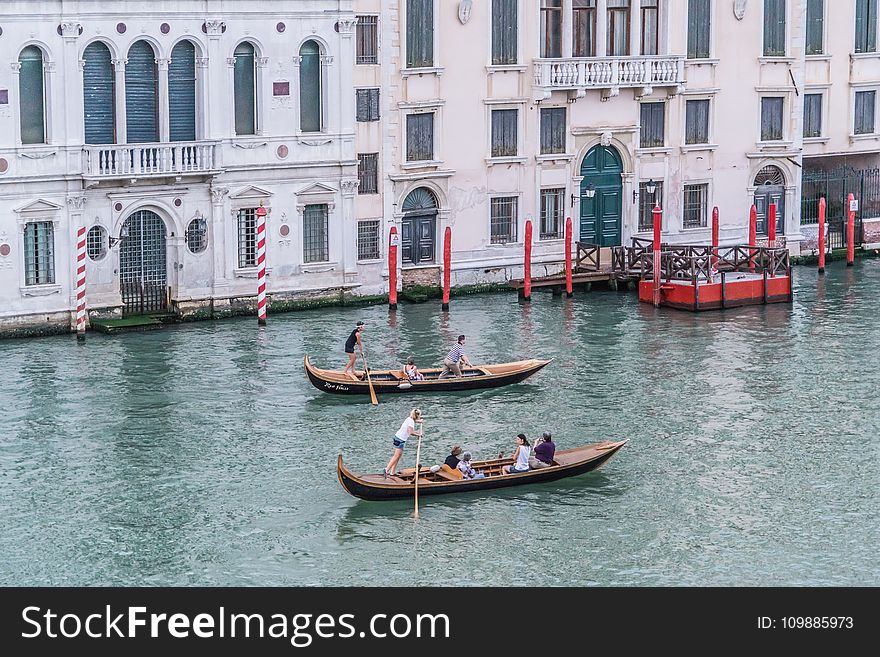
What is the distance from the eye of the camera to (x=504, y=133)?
212 feet

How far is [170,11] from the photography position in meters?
57.2

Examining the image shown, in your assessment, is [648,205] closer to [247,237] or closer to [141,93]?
[247,237]

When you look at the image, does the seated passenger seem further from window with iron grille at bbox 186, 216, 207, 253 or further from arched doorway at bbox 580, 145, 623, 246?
arched doorway at bbox 580, 145, 623, 246

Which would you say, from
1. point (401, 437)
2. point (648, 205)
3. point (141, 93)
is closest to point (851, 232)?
point (648, 205)

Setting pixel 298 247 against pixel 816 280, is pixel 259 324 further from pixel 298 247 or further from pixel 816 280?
pixel 816 280

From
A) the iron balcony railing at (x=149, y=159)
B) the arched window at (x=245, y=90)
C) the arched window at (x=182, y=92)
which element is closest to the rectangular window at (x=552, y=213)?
the arched window at (x=245, y=90)

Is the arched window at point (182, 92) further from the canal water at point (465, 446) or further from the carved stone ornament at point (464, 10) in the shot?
the carved stone ornament at point (464, 10)

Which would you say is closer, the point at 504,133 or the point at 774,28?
the point at 504,133

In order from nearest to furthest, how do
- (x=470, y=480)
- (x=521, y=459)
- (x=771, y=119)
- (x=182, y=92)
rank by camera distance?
(x=470, y=480) < (x=521, y=459) < (x=182, y=92) < (x=771, y=119)

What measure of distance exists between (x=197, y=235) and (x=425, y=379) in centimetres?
1151

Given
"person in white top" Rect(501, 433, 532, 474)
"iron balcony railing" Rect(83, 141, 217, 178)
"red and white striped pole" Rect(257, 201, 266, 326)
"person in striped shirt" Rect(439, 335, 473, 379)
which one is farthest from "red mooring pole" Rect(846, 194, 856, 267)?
"person in white top" Rect(501, 433, 532, 474)

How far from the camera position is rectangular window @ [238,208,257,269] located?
59.7 metres

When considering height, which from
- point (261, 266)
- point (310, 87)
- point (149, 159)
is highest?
point (310, 87)

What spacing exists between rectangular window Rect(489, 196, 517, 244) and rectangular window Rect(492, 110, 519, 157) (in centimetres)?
149
